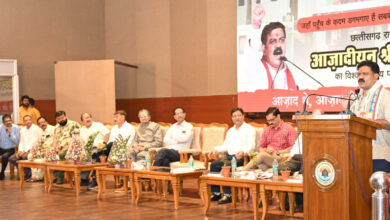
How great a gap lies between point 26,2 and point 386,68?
7.49 m

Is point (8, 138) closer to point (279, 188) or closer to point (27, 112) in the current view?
point (27, 112)

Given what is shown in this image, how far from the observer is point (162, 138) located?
7895 mm

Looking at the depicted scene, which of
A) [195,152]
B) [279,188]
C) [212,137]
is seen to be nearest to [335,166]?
[279,188]

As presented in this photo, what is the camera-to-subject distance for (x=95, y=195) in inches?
277

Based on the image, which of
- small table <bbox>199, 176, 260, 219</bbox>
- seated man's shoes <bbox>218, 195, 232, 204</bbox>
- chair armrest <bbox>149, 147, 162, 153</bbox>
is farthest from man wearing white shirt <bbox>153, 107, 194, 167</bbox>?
small table <bbox>199, 176, 260, 219</bbox>

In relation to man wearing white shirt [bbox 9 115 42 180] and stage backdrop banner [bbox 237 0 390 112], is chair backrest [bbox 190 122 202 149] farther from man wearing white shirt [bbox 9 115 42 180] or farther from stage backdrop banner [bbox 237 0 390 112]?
man wearing white shirt [bbox 9 115 42 180]

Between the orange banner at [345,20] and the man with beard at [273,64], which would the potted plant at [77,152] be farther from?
the orange banner at [345,20]

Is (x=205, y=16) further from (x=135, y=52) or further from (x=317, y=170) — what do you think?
(x=317, y=170)

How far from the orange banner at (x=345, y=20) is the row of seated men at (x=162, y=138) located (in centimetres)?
205

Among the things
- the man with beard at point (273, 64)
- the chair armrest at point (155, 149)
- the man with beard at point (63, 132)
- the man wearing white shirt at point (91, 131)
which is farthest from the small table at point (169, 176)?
the man with beard at point (273, 64)

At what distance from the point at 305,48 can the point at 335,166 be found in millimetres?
4894

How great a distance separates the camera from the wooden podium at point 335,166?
3334 millimetres

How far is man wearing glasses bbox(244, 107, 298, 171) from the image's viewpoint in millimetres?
6004

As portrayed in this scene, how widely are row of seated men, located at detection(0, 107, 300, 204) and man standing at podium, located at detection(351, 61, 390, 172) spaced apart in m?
1.75
